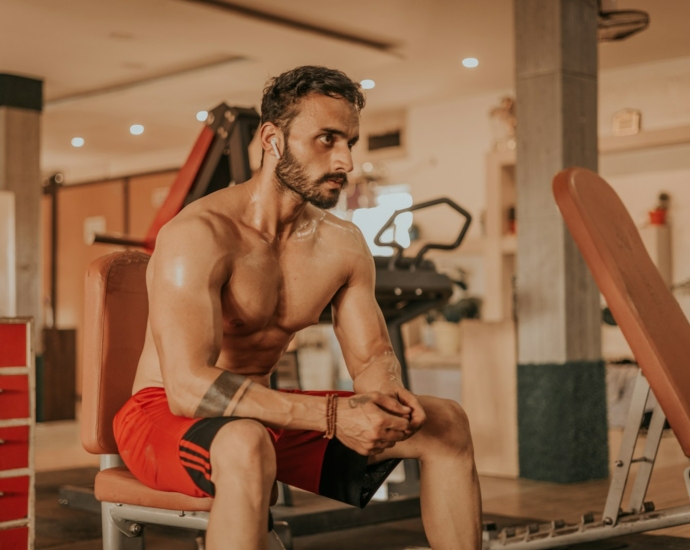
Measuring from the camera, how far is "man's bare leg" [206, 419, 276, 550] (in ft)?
4.72

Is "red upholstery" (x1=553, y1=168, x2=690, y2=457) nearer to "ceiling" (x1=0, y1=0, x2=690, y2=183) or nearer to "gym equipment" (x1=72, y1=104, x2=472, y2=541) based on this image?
"gym equipment" (x1=72, y1=104, x2=472, y2=541)

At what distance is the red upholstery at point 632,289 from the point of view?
231 centimetres

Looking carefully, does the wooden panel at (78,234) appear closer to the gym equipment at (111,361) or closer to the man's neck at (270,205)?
the gym equipment at (111,361)

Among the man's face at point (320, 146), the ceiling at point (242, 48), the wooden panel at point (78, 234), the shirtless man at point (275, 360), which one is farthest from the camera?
the wooden panel at point (78, 234)

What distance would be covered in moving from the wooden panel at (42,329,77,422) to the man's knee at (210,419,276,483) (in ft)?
21.3

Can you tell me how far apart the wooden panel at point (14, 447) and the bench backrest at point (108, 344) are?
0.37 meters

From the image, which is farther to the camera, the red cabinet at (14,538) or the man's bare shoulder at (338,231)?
the red cabinet at (14,538)

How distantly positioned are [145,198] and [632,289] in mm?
8556

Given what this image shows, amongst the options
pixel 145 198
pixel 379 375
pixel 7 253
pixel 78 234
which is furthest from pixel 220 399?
pixel 78 234

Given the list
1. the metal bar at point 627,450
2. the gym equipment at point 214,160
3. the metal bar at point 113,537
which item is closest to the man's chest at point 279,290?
the metal bar at point 113,537

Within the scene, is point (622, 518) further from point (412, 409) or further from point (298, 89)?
point (298, 89)

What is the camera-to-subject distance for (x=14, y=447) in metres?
2.22

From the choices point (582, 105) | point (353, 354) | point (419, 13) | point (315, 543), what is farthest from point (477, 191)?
point (353, 354)

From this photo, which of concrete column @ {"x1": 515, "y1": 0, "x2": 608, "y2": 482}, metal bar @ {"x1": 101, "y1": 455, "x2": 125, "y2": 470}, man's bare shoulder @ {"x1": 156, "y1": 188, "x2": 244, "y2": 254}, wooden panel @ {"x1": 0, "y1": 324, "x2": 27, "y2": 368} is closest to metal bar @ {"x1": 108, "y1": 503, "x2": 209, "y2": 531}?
metal bar @ {"x1": 101, "y1": 455, "x2": 125, "y2": 470}
